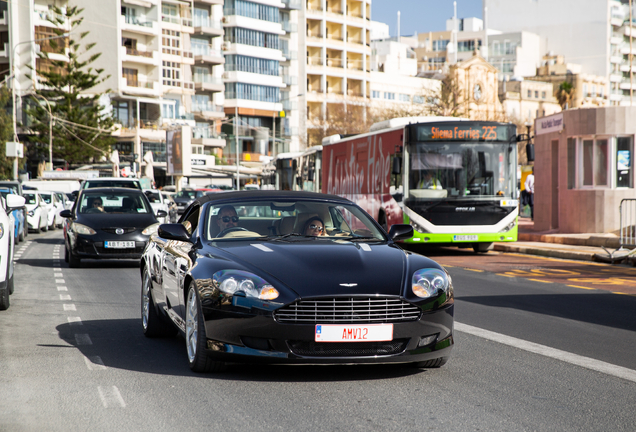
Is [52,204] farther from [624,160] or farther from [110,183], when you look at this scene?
[624,160]

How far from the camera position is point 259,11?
320 feet

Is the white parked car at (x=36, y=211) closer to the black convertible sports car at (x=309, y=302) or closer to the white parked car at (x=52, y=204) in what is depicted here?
the white parked car at (x=52, y=204)

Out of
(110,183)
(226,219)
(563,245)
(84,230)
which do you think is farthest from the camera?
(110,183)

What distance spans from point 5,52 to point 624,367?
76700 millimetres

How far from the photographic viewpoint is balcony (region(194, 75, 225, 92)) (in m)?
91.6

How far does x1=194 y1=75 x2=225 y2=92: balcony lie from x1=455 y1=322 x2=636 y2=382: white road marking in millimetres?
84342

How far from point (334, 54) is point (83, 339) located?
101860 mm

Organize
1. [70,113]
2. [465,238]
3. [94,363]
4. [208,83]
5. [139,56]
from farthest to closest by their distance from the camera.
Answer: [208,83] → [139,56] → [70,113] → [465,238] → [94,363]

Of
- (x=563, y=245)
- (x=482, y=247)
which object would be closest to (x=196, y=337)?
(x=482, y=247)

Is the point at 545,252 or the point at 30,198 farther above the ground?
the point at 30,198

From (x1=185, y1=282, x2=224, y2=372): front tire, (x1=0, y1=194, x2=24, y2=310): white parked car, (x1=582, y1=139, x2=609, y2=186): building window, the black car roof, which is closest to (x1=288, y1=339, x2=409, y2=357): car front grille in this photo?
(x1=185, y1=282, x2=224, y2=372): front tire

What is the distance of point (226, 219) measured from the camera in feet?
24.8

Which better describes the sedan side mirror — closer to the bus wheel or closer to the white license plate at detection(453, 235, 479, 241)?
the white license plate at detection(453, 235, 479, 241)

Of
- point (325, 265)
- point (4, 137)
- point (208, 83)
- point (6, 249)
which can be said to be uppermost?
point (208, 83)
